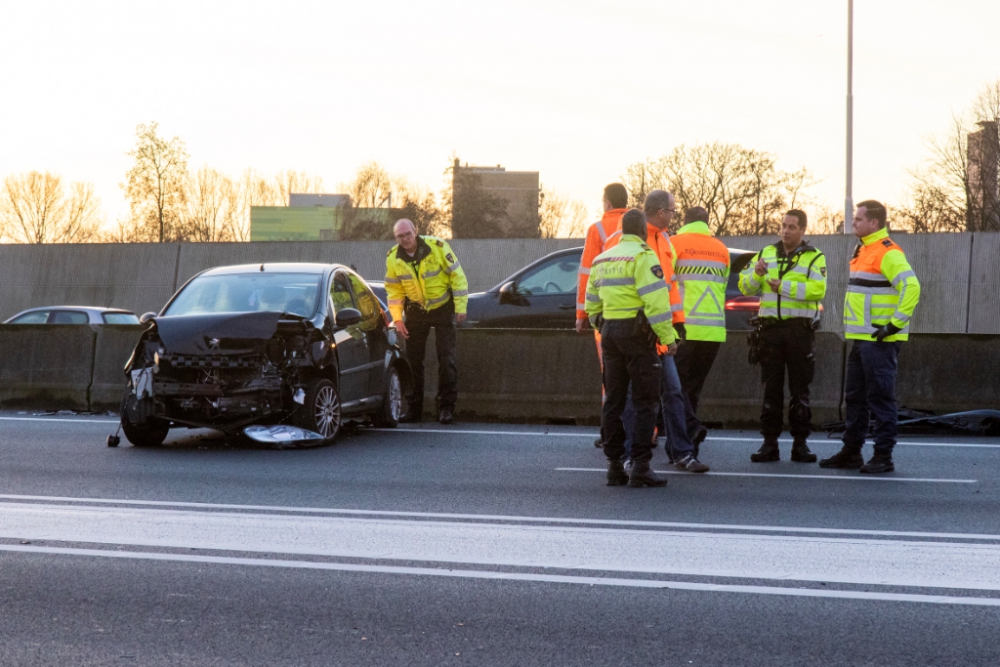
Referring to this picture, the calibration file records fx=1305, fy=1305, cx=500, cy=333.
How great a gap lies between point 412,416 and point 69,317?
12.6 meters

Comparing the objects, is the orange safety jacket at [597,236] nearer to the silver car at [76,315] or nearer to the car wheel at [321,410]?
the car wheel at [321,410]

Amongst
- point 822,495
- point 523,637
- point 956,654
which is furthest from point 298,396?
point 956,654

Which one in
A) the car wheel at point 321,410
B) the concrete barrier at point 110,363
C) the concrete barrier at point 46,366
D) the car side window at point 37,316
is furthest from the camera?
the car side window at point 37,316

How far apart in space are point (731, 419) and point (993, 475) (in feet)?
12.8

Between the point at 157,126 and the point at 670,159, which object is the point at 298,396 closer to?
the point at 670,159

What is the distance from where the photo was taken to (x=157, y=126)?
70.9m

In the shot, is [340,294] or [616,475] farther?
[340,294]

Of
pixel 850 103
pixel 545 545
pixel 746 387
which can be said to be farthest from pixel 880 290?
pixel 850 103

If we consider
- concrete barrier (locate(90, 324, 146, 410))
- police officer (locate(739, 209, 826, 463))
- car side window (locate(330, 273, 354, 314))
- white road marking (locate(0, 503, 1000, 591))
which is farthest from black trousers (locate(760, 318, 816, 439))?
concrete barrier (locate(90, 324, 146, 410))

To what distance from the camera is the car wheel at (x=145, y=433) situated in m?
10.7

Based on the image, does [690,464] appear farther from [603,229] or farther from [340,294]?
[340,294]

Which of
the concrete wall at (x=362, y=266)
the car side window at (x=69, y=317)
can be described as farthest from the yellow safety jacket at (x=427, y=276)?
the concrete wall at (x=362, y=266)

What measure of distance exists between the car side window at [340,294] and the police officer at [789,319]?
3.62 metres

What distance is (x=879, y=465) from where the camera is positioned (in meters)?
9.31
